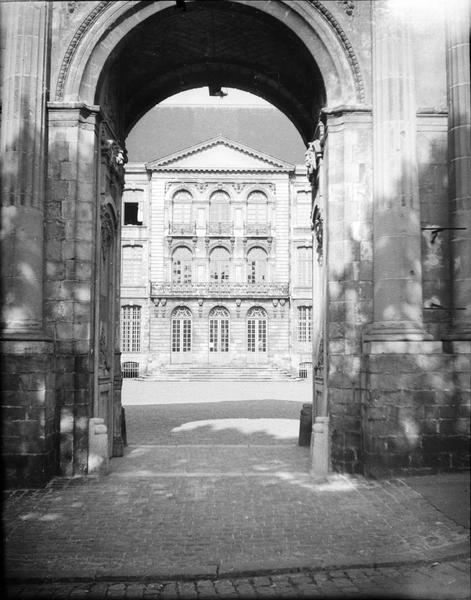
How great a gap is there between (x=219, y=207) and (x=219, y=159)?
12.2ft

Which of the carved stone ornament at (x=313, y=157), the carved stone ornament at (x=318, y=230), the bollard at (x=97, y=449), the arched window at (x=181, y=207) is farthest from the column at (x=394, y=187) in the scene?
the arched window at (x=181, y=207)

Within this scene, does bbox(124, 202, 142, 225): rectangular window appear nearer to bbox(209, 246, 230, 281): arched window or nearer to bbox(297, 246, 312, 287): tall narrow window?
bbox(209, 246, 230, 281): arched window

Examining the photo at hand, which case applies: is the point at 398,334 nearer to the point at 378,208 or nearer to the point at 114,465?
the point at 378,208

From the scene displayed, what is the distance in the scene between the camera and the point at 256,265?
159ft

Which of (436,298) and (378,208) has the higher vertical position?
(378,208)

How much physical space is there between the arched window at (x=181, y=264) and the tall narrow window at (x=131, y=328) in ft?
12.5

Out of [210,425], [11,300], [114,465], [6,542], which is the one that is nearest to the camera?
[6,542]

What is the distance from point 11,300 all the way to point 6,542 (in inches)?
142

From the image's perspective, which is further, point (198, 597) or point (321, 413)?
point (321, 413)

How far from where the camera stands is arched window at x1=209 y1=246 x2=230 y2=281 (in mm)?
48031

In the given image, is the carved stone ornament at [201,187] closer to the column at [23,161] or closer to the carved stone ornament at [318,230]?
the carved stone ornament at [318,230]

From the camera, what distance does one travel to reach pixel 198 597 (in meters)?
4.87

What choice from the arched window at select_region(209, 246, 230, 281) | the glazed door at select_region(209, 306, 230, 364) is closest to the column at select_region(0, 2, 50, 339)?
the glazed door at select_region(209, 306, 230, 364)

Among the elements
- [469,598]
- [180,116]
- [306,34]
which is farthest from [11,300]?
[180,116]
